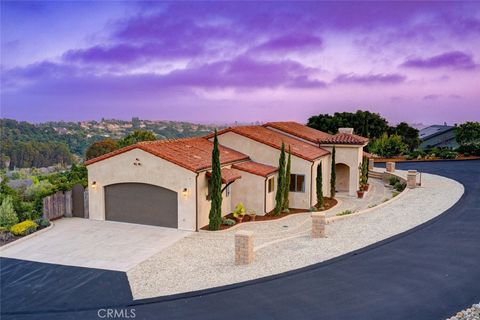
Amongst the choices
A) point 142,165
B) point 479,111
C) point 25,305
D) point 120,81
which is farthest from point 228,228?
point 479,111

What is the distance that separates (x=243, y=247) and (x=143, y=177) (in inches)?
329

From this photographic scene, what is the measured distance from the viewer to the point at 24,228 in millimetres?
18078

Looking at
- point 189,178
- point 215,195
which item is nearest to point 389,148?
point 215,195

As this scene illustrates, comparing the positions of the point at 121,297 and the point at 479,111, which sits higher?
the point at 479,111

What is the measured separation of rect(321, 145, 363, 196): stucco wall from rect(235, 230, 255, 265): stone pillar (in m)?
16.7

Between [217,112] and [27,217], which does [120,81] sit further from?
[27,217]

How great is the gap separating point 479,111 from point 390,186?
3073 cm

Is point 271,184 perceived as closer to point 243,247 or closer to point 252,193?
point 252,193

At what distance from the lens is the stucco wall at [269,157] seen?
24250mm

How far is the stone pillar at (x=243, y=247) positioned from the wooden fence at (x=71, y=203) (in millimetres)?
11305

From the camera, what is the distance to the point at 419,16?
2952 cm

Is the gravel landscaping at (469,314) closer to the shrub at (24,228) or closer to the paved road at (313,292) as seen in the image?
the paved road at (313,292)

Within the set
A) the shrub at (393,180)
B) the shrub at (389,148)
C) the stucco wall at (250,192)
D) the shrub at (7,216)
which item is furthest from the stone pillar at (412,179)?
the shrub at (7,216)

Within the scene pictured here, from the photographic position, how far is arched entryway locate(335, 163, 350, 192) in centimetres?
3089
